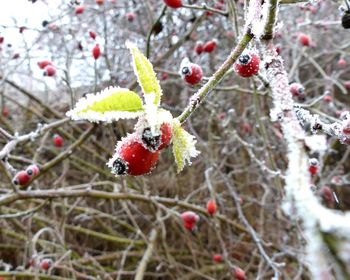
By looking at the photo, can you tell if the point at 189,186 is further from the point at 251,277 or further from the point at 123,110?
the point at 123,110

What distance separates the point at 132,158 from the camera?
0.72m

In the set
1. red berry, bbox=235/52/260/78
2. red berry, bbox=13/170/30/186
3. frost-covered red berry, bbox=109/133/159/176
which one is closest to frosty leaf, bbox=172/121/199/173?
frost-covered red berry, bbox=109/133/159/176

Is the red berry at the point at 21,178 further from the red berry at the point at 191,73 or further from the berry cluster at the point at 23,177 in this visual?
the red berry at the point at 191,73

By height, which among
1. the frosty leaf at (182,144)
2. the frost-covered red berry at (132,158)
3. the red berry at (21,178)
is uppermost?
the red berry at (21,178)

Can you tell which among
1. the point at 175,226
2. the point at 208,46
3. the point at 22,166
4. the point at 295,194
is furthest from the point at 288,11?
the point at 295,194

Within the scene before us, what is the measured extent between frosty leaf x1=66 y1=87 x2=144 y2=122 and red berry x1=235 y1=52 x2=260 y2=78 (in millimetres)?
370

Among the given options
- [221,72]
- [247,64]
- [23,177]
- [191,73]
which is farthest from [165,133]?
[23,177]

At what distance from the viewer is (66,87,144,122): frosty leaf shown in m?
0.63

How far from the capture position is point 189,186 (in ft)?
14.3

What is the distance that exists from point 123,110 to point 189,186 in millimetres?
3731

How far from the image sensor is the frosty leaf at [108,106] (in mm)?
630

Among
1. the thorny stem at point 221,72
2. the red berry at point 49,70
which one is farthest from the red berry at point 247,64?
the red berry at point 49,70

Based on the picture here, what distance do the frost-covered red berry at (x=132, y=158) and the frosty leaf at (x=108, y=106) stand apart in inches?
2.1

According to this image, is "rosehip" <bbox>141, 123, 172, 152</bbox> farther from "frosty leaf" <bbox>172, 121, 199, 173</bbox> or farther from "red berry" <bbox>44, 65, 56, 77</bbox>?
"red berry" <bbox>44, 65, 56, 77</bbox>
